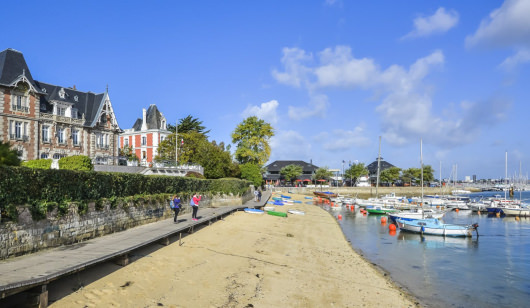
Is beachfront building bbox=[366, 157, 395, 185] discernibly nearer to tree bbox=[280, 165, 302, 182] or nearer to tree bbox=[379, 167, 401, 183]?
tree bbox=[379, 167, 401, 183]

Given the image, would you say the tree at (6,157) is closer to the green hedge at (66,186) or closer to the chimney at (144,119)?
the green hedge at (66,186)

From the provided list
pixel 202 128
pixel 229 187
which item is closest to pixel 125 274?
pixel 229 187

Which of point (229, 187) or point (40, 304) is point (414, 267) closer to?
point (40, 304)

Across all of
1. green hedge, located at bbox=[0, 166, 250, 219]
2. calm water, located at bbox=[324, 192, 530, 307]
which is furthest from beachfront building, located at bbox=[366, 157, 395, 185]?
green hedge, located at bbox=[0, 166, 250, 219]

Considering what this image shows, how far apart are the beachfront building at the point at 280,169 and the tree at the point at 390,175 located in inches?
937

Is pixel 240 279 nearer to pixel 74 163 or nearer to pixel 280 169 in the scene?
pixel 74 163

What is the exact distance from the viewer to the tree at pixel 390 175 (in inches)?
5044

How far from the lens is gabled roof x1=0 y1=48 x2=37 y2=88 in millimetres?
38716

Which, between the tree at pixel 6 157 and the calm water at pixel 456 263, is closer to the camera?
the tree at pixel 6 157

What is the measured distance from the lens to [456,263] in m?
24.0

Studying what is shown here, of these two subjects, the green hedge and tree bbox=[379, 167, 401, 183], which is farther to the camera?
tree bbox=[379, 167, 401, 183]

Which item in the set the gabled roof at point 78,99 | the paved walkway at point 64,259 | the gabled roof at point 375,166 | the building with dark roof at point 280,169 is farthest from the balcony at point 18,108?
the gabled roof at point 375,166

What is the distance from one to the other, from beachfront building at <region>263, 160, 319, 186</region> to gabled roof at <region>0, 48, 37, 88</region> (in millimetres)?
88875

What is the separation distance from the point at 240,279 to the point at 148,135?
6121 cm
